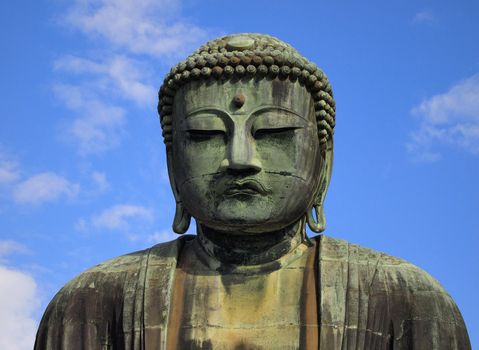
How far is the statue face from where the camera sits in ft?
43.2

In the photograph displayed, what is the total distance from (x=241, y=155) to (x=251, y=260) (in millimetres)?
1245

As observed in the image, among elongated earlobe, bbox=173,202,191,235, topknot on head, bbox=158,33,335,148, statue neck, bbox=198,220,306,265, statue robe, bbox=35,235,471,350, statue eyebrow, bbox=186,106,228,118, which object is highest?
topknot on head, bbox=158,33,335,148

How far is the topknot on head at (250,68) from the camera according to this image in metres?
13.5

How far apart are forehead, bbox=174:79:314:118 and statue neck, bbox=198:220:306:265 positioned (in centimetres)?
132

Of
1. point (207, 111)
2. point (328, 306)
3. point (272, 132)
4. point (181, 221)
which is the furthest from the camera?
point (181, 221)

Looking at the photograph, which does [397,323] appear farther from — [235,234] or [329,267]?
[235,234]

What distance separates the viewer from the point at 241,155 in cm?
1310

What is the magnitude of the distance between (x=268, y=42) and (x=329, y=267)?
2581mm

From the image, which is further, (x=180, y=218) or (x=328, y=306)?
(x=180, y=218)

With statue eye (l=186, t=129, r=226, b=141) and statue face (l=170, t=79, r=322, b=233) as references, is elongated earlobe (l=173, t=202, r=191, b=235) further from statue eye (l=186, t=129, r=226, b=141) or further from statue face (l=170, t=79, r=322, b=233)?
statue eye (l=186, t=129, r=226, b=141)

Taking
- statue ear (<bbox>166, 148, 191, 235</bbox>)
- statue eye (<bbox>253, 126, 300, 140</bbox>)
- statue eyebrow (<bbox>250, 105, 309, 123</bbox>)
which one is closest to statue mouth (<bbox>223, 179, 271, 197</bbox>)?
statue eye (<bbox>253, 126, 300, 140</bbox>)

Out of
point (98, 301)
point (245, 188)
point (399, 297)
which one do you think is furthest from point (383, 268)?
point (98, 301)

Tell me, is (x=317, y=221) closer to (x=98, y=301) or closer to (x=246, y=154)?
(x=246, y=154)

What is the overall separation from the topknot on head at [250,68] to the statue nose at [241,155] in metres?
0.75
